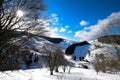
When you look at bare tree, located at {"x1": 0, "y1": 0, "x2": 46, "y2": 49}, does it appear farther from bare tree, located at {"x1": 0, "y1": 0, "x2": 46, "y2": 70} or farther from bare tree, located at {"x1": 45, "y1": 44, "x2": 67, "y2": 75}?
bare tree, located at {"x1": 45, "y1": 44, "x2": 67, "y2": 75}

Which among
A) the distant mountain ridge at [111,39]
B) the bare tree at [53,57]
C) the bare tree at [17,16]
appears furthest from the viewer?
the bare tree at [53,57]

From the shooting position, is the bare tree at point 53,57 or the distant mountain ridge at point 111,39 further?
the bare tree at point 53,57

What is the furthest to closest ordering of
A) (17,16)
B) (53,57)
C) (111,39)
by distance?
(53,57) → (111,39) → (17,16)

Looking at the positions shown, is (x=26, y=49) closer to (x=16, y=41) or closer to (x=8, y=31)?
(x=16, y=41)

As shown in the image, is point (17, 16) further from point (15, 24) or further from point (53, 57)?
point (53, 57)

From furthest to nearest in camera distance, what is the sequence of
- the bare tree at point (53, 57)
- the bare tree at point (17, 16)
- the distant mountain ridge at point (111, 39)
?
the bare tree at point (53, 57) → the distant mountain ridge at point (111, 39) → the bare tree at point (17, 16)

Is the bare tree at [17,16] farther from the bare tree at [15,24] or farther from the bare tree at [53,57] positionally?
the bare tree at [53,57]

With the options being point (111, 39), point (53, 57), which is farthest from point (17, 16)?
point (53, 57)

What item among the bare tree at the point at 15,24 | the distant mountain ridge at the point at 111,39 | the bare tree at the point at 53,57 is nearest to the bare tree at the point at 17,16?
the bare tree at the point at 15,24

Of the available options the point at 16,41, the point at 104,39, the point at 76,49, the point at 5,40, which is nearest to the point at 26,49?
the point at 16,41

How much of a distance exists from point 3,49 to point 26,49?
4.56 feet

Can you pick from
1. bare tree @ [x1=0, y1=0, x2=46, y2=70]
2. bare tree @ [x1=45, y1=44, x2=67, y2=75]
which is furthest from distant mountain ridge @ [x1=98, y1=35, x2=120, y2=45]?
bare tree @ [x1=45, y1=44, x2=67, y2=75]

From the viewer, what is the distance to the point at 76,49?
151750mm

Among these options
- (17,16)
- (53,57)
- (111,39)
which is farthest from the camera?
(53,57)
